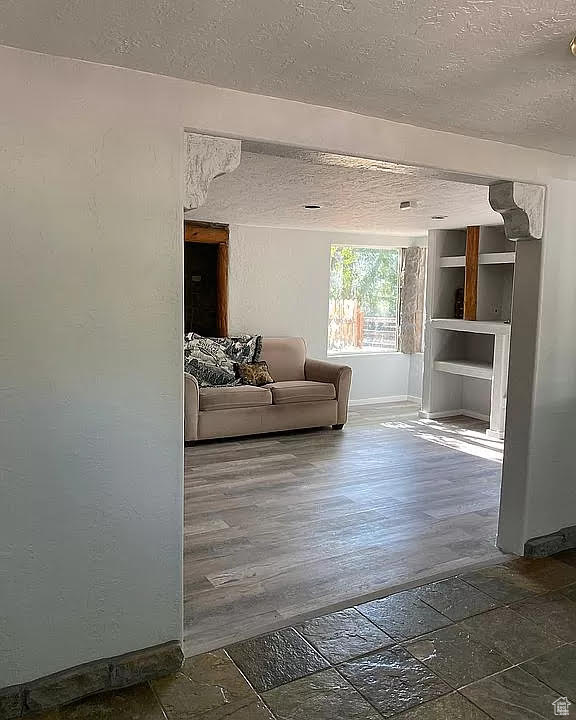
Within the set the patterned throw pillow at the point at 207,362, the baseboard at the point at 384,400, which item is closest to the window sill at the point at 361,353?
the baseboard at the point at 384,400

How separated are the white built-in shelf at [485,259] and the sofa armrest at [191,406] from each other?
315cm

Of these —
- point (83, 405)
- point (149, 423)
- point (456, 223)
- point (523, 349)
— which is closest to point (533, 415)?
point (523, 349)

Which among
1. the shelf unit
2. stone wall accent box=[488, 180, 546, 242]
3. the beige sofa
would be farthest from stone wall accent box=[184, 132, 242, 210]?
the shelf unit

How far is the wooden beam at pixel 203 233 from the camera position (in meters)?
6.26

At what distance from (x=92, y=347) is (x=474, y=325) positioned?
5.04m

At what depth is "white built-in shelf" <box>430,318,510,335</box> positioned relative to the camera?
6.09 meters

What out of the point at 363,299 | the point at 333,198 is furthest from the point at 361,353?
the point at 333,198

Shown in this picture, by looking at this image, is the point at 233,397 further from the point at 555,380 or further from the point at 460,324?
the point at 555,380

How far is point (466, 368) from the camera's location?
6.61 meters

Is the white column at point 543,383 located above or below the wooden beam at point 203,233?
below

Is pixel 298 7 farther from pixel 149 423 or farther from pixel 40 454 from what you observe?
pixel 40 454

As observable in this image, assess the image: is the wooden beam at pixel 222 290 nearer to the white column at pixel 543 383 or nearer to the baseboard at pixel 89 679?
the white column at pixel 543 383

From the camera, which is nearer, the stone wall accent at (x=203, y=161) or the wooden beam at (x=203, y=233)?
the stone wall accent at (x=203, y=161)

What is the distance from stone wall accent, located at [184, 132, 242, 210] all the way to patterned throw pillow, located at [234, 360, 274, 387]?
13.1 feet
